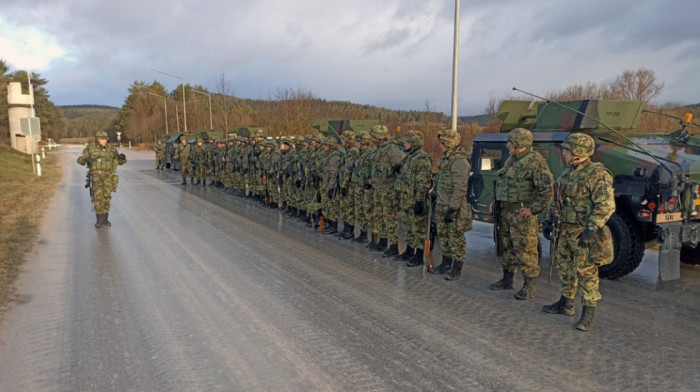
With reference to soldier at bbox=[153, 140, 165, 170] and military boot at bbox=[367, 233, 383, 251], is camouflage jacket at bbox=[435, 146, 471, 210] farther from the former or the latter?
soldier at bbox=[153, 140, 165, 170]

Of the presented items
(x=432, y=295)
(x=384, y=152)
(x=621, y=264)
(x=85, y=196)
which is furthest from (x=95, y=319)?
(x=85, y=196)

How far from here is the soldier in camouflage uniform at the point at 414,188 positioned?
6953mm

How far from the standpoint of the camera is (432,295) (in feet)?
18.7

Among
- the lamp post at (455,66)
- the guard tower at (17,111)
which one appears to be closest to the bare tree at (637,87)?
the lamp post at (455,66)

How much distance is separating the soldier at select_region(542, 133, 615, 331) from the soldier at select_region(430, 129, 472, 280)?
1317 mm

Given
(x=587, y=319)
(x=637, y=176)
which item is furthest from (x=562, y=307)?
(x=637, y=176)

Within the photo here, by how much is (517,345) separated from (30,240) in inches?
330

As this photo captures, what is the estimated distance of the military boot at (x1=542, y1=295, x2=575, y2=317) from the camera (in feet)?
16.4

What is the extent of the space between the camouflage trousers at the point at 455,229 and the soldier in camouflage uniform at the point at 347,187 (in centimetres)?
254

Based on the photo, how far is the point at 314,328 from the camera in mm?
4668

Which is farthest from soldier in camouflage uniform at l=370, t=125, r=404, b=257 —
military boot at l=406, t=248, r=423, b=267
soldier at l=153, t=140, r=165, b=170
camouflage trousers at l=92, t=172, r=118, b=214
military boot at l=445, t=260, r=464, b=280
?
soldier at l=153, t=140, r=165, b=170

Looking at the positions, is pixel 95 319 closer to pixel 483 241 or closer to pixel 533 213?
pixel 533 213

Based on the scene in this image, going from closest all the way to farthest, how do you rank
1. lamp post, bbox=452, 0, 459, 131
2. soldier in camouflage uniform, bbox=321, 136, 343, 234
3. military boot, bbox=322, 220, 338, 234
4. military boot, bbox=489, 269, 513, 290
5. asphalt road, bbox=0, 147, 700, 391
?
asphalt road, bbox=0, 147, 700, 391, military boot, bbox=489, 269, 513, 290, soldier in camouflage uniform, bbox=321, 136, 343, 234, military boot, bbox=322, 220, 338, 234, lamp post, bbox=452, 0, 459, 131

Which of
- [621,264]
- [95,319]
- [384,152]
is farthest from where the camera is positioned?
[384,152]
